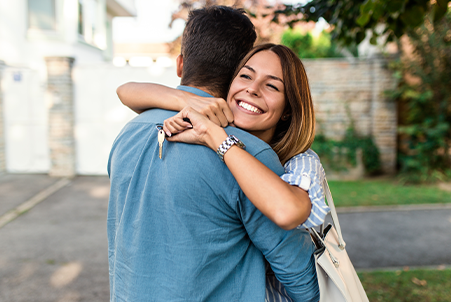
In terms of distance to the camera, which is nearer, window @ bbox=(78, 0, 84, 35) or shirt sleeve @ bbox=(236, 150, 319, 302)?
shirt sleeve @ bbox=(236, 150, 319, 302)

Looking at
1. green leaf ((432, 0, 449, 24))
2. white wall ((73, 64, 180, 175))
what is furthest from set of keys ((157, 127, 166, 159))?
white wall ((73, 64, 180, 175))

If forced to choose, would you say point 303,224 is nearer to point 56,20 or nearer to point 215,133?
point 215,133

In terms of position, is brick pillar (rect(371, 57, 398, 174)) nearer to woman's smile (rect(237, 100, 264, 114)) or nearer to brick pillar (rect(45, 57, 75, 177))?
brick pillar (rect(45, 57, 75, 177))

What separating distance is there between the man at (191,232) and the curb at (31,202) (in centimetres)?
485

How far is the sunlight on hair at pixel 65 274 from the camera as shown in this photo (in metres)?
3.57

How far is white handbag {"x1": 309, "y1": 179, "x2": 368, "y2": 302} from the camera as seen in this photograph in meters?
1.26

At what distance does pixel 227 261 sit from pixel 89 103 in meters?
7.80

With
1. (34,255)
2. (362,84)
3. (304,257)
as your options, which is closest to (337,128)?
(362,84)

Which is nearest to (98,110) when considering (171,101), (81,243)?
(81,243)

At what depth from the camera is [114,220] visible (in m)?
1.46

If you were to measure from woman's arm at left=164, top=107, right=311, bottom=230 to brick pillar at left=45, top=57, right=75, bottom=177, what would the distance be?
7502 mm

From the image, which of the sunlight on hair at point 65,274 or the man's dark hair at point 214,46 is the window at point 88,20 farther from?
the man's dark hair at point 214,46

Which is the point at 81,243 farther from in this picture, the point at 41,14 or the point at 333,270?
the point at 41,14

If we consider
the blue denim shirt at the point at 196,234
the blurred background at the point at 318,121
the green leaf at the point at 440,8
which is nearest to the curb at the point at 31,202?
the blurred background at the point at 318,121
